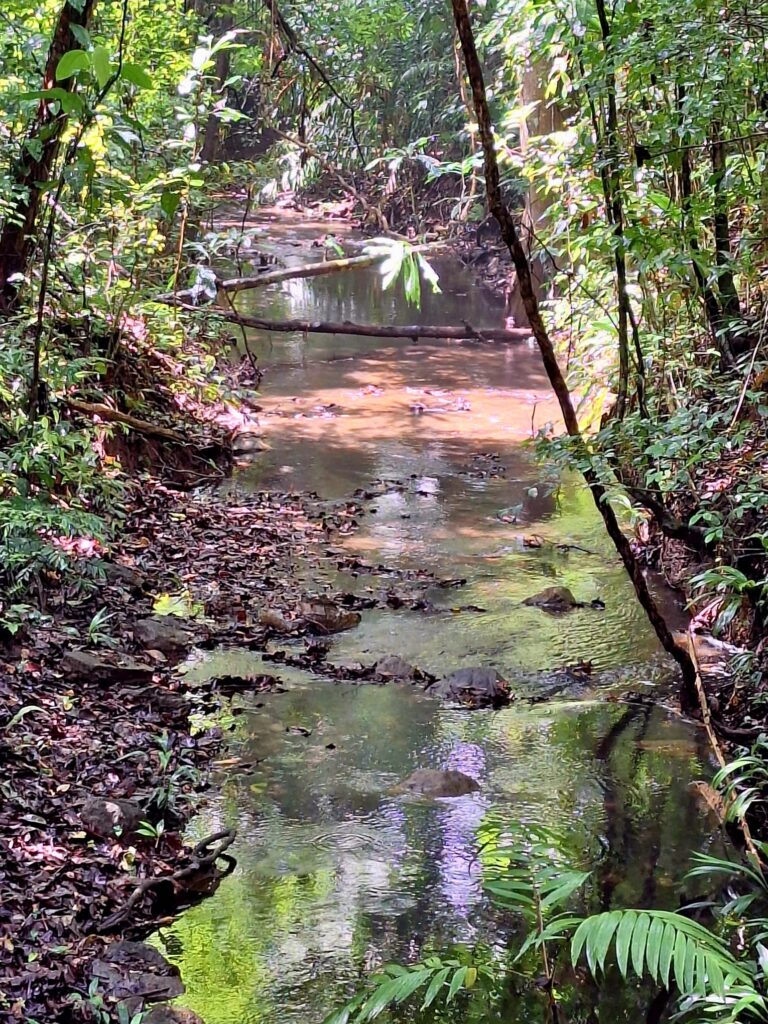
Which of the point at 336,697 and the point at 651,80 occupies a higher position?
the point at 651,80

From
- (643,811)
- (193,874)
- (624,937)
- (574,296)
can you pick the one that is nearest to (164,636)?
(193,874)

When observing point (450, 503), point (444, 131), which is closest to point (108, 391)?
point (450, 503)

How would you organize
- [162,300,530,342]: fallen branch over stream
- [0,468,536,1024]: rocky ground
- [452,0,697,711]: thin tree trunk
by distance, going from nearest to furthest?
[0,468,536,1024]: rocky ground, [452,0,697,711]: thin tree trunk, [162,300,530,342]: fallen branch over stream

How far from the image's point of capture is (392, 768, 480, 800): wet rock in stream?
3.96 m

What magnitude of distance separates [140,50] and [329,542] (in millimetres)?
4644

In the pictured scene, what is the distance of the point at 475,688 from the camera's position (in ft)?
15.7

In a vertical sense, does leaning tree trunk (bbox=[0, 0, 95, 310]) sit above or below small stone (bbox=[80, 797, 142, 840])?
above

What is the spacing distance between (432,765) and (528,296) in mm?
1747

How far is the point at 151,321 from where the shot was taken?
24.9ft

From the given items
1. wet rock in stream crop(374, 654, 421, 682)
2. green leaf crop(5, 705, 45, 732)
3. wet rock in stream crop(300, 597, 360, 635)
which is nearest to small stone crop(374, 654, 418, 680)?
wet rock in stream crop(374, 654, 421, 682)

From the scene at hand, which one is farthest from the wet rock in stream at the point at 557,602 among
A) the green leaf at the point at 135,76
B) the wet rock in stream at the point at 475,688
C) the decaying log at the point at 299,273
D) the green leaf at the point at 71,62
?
the green leaf at the point at 71,62

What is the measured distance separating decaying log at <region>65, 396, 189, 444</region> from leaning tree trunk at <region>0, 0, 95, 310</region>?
0.64 meters

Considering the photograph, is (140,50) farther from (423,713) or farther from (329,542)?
(423,713)

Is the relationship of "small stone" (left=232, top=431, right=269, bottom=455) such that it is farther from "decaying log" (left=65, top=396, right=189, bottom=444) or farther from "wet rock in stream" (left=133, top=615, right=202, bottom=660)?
"wet rock in stream" (left=133, top=615, right=202, bottom=660)
